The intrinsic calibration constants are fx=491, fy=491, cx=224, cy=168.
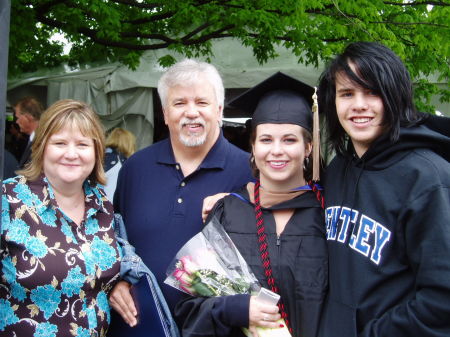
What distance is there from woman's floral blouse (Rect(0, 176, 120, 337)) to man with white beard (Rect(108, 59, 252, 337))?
0.39m

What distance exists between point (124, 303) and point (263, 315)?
81 cm

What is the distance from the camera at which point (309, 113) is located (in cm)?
254

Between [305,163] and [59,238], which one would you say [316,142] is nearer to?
[305,163]

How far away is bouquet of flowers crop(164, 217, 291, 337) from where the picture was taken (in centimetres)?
222

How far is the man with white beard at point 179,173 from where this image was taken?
282 cm

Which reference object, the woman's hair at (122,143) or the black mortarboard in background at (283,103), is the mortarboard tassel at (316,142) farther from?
the woman's hair at (122,143)

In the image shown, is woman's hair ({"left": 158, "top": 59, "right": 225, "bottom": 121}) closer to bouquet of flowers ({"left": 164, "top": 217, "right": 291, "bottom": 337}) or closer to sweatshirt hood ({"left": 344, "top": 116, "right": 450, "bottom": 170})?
bouquet of flowers ({"left": 164, "top": 217, "right": 291, "bottom": 337})

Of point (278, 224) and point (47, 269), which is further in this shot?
point (278, 224)

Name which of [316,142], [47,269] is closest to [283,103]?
[316,142]

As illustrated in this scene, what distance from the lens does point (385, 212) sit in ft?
6.31

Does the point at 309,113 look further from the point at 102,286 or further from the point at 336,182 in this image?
the point at 102,286

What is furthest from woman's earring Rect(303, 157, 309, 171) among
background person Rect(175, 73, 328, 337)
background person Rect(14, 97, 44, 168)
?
background person Rect(14, 97, 44, 168)

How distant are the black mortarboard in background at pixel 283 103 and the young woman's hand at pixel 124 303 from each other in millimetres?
1094

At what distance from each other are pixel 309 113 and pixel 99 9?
3209 millimetres
